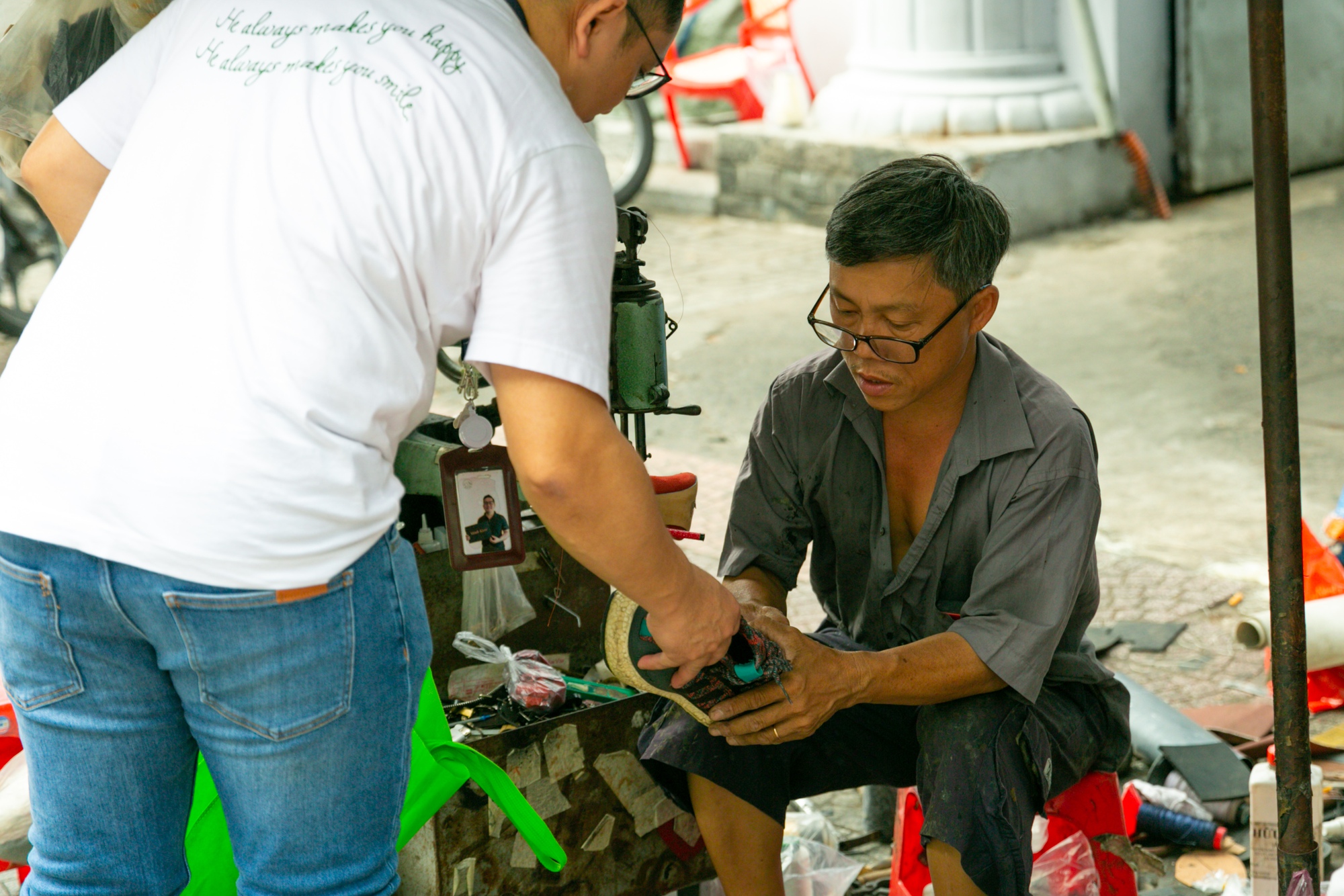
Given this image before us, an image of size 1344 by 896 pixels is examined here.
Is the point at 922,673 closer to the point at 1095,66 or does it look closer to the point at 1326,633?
the point at 1326,633

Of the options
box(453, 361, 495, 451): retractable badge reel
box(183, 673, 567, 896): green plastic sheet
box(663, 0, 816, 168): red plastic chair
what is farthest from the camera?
box(663, 0, 816, 168): red plastic chair

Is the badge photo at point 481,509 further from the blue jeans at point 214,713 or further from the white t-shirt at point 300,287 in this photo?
the white t-shirt at point 300,287

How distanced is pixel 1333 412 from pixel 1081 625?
3.02m

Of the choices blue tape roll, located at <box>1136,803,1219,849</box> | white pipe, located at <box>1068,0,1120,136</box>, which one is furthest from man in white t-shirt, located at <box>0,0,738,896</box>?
white pipe, located at <box>1068,0,1120,136</box>

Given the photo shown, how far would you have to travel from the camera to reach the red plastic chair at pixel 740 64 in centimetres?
829

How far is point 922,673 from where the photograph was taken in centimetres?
181

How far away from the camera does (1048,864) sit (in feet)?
7.06

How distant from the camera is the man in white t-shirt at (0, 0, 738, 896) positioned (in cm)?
124

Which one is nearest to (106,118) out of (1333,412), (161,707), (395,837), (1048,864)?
(161,707)

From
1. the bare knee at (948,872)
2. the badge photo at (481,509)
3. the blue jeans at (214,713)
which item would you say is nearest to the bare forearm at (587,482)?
the blue jeans at (214,713)


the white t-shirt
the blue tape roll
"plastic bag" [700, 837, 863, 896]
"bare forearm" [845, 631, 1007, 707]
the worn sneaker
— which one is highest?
the white t-shirt

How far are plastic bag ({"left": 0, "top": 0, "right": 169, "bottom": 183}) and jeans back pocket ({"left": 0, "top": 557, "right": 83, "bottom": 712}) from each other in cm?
86

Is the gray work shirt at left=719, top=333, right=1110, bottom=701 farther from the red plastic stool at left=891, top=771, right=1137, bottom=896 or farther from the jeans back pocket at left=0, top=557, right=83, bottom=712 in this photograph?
the jeans back pocket at left=0, top=557, right=83, bottom=712

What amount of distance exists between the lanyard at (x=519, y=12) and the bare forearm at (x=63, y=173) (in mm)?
479
